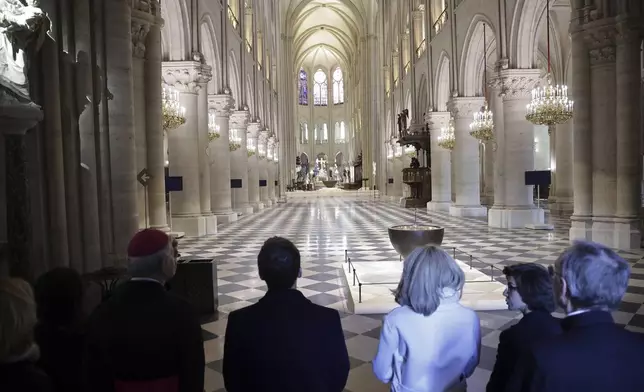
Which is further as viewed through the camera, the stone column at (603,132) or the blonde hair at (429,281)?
the stone column at (603,132)

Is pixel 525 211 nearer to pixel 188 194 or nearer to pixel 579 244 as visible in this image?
pixel 188 194

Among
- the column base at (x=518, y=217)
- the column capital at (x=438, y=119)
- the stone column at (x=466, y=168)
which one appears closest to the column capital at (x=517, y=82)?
the column base at (x=518, y=217)

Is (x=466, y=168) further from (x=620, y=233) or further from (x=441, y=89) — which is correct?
(x=620, y=233)

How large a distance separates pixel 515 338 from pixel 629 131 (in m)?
9.57

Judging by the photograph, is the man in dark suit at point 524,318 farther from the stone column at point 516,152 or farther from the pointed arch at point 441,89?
the pointed arch at point 441,89

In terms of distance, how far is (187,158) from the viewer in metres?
13.5

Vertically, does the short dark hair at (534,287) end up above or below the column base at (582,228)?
above

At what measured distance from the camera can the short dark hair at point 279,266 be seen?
2135mm

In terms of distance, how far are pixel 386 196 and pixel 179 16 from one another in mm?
22442

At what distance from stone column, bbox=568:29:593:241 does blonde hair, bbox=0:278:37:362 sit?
11.0 m

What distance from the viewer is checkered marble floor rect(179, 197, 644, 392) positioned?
4.59 meters

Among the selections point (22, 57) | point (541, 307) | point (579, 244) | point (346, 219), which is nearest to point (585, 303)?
point (579, 244)

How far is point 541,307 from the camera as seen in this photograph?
A: 95.0 inches

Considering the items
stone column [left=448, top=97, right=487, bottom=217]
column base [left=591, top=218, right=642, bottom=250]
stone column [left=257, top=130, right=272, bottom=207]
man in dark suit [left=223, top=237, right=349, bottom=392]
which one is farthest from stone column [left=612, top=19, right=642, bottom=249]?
stone column [left=257, top=130, right=272, bottom=207]
